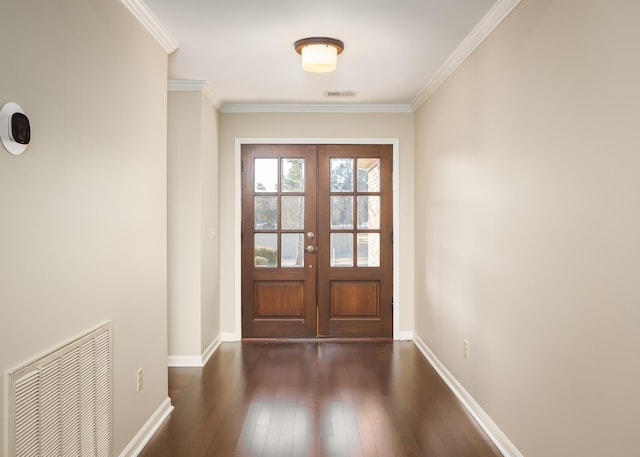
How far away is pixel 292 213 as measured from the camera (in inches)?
211

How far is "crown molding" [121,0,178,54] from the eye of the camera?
2709 millimetres

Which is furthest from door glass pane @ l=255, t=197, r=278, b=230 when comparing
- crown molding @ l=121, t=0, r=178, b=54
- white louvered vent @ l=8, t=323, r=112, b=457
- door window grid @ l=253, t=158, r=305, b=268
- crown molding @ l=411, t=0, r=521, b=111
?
white louvered vent @ l=8, t=323, r=112, b=457

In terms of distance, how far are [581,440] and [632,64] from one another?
4.70 feet

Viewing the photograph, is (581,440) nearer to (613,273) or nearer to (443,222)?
(613,273)

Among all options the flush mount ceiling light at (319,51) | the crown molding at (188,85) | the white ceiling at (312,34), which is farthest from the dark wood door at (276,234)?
the flush mount ceiling light at (319,51)

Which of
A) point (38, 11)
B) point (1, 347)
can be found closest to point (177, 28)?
point (38, 11)

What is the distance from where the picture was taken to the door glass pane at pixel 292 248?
5.38m

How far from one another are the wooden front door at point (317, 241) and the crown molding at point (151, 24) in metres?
2.08

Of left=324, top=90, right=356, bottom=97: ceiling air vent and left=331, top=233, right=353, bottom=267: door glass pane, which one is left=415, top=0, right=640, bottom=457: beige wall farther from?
left=331, top=233, right=353, bottom=267: door glass pane

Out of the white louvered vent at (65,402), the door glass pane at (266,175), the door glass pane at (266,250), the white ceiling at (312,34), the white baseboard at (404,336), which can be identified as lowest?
the white baseboard at (404,336)

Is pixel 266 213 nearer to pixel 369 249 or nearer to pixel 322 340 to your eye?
pixel 369 249

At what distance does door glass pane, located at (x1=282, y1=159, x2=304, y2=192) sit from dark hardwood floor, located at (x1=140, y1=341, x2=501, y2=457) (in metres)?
1.77

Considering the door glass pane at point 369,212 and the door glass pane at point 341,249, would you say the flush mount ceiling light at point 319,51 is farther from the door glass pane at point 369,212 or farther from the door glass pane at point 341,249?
the door glass pane at point 341,249

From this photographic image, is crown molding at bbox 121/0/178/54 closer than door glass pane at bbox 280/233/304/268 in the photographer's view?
Yes
